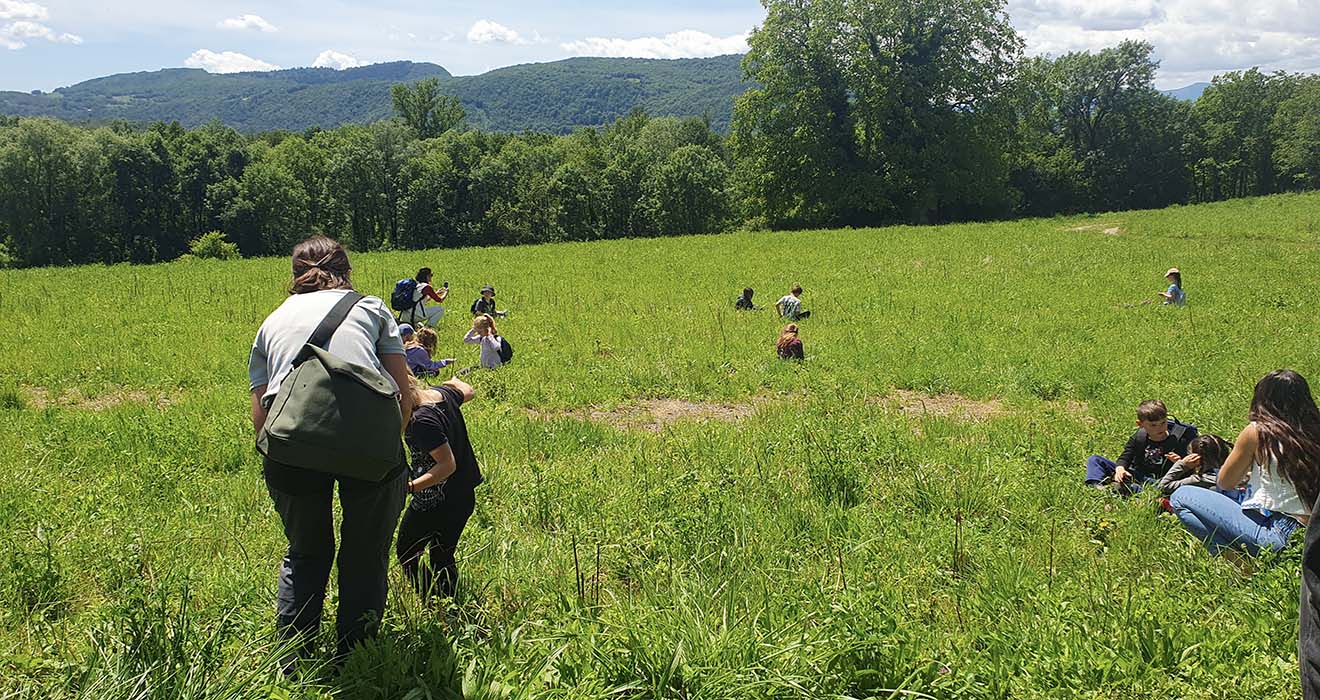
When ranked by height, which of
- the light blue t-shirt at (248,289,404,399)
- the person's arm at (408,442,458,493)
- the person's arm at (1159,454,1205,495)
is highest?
the light blue t-shirt at (248,289,404,399)

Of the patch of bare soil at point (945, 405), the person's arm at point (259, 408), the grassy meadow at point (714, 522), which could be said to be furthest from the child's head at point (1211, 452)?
the person's arm at point (259, 408)

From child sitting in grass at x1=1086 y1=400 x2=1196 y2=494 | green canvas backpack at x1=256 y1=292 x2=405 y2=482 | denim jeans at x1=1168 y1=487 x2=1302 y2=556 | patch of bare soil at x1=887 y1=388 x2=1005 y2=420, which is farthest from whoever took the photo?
patch of bare soil at x1=887 y1=388 x2=1005 y2=420

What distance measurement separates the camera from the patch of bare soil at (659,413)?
30.1 feet

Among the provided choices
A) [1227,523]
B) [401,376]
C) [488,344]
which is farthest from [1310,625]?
[488,344]

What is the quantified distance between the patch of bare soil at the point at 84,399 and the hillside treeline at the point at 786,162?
39.1 meters

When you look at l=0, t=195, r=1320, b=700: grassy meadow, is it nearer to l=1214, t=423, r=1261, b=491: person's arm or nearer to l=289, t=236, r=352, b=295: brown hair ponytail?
l=1214, t=423, r=1261, b=491: person's arm

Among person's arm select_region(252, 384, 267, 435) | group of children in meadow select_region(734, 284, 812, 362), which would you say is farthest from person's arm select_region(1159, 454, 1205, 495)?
person's arm select_region(252, 384, 267, 435)

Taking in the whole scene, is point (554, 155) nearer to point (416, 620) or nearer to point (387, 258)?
point (387, 258)

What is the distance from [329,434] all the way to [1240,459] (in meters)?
5.59

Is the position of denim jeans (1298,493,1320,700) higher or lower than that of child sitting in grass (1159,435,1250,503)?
higher

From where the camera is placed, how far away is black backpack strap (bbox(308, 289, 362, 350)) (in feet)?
10.7

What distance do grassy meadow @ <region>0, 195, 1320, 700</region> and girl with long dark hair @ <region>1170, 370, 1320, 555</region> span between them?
25cm

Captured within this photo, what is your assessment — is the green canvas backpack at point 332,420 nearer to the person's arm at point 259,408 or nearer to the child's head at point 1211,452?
the person's arm at point 259,408

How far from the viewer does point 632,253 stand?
28453 mm
